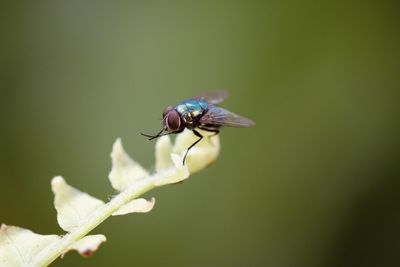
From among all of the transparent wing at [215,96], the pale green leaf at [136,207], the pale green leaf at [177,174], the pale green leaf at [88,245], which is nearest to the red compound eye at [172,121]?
the transparent wing at [215,96]

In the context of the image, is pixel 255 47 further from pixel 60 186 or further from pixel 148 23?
pixel 60 186

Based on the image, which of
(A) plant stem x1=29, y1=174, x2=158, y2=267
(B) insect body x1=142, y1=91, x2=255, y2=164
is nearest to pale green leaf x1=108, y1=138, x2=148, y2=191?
(A) plant stem x1=29, y1=174, x2=158, y2=267

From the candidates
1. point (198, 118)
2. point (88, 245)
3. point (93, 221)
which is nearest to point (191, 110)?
point (198, 118)

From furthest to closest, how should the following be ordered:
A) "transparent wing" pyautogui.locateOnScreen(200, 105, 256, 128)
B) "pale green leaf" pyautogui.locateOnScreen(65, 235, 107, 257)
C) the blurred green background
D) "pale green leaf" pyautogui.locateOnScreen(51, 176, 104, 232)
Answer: the blurred green background, "transparent wing" pyautogui.locateOnScreen(200, 105, 256, 128), "pale green leaf" pyautogui.locateOnScreen(51, 176, 104, 232), "pale green leaf" pyautogui.locateOnScreen(65, 235, 107, 257)

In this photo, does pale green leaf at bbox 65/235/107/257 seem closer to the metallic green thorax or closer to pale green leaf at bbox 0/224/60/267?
pale green leaf at bbox 0/224/60/267

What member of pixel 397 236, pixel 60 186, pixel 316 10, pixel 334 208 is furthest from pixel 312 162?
pixel 60 186

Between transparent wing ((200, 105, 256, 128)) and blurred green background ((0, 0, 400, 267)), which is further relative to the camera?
blurred green background ((0, 0, 400, 267))
